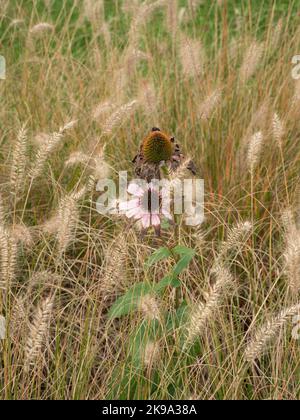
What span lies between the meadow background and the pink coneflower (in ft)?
0.33

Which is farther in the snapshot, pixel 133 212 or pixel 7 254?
pixel 133 212

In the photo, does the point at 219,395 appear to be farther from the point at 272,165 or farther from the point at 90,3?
the point at 90,3

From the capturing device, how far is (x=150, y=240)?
9.90 ft

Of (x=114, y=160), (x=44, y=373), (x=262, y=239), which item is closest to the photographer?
(x=44, y=373)

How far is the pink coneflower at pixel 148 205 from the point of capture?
226 cm

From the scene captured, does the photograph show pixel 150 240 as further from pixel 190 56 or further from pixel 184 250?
pixel 190 56

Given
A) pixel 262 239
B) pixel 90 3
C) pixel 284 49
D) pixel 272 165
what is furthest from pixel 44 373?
pixel 284 49

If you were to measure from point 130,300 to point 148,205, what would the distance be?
0.29 metres

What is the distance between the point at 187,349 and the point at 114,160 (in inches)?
51.5

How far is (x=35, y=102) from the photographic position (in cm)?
374

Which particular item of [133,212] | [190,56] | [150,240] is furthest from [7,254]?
[190,56]

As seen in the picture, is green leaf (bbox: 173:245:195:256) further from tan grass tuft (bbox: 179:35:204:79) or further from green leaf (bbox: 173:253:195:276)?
tan grass tuft (bbox: 179:35:204:79)

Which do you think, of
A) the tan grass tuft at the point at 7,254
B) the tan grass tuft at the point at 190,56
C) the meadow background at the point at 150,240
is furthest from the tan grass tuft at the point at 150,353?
the tan grass tuft at the point at 190,56
